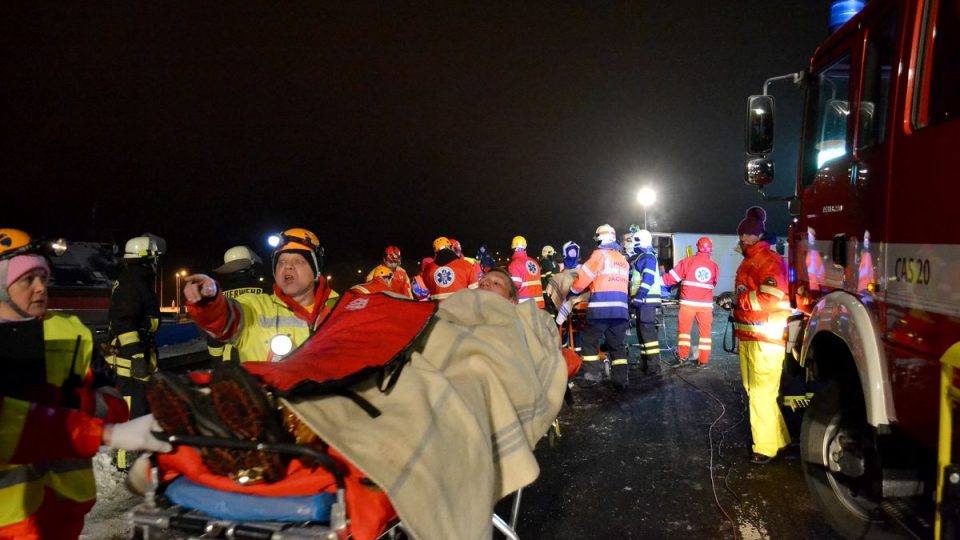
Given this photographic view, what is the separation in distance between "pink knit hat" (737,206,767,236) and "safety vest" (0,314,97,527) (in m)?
4.75

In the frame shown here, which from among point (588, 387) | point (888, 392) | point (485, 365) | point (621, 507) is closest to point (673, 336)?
point (588, 387)

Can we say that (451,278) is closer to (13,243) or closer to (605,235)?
(605,235)

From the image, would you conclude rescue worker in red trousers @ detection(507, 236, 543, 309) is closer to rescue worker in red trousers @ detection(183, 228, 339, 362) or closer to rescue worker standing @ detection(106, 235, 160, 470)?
rescue worker standing @ detection(106, 235, 160, 470)

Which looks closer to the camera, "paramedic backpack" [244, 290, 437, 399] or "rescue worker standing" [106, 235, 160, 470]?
"paramedic backpack" [244, 290, 437, 399]

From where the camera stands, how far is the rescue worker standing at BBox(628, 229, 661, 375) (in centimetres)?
818

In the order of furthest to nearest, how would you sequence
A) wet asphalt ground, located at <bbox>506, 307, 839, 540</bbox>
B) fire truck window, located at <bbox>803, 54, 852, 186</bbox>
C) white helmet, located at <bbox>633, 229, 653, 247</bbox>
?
white helmet, located at <bbox>633, 229, 653, 247</bbox>, wet asphalt ground, located at <bbox>506, 307, 839, 540</bbox>, fire truck window, located at <bbox>803, 54, 852, 186</bbox>

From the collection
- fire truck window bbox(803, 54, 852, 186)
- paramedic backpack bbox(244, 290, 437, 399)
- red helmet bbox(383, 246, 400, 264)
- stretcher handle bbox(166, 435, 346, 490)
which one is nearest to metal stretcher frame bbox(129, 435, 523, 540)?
stretcher handle bbox(166, 435, 346, 490)

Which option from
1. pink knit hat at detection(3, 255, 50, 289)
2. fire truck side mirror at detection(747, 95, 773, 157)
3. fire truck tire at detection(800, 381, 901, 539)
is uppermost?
fire truck side mirror at detection(747, 95, 773, 157)

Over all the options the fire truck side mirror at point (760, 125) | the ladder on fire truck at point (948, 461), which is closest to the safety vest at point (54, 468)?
the ladder on fire truck at point (948, 461)

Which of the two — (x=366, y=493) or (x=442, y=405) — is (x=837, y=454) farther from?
(x=366, y=493)

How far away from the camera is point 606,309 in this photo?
736 cm

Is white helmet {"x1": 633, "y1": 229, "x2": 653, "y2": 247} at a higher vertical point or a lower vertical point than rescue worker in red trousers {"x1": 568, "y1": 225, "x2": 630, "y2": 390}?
higher

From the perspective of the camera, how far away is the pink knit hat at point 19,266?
2.16 meters

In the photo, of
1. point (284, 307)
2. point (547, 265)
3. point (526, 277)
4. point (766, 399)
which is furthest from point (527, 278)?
point (284, 307)
